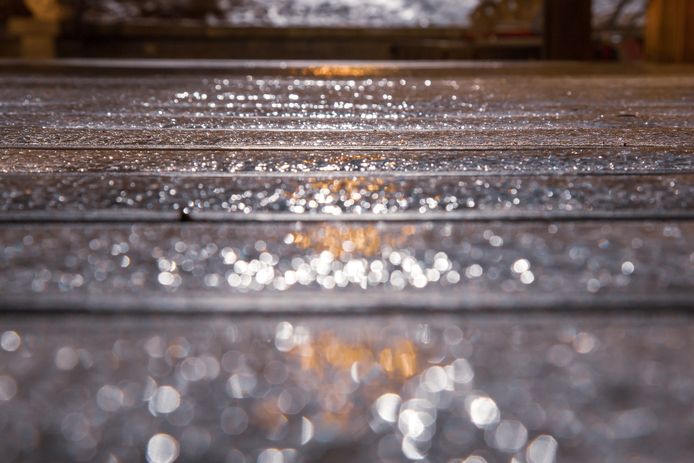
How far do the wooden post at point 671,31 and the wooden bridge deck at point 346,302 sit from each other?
5.19m

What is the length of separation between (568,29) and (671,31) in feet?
2.30

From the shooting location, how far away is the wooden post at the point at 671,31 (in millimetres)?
6406

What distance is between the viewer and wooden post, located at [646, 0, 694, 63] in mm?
6406

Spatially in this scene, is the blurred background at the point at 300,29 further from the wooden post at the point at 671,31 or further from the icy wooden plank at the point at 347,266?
the icy wooden plank at the point at 347,266

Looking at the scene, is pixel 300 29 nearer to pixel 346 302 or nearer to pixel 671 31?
pixel 671 31

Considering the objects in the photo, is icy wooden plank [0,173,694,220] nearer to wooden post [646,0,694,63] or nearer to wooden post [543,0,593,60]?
wooden post [543,0,593,60]

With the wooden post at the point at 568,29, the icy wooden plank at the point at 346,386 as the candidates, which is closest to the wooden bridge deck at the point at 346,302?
the icy wooden plank at the point at 346,386

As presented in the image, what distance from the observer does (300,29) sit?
10234mm

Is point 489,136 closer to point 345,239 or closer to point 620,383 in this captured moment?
point 345,239

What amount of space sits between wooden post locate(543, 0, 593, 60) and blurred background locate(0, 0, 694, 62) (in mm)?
1743

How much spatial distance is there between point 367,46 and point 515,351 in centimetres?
951

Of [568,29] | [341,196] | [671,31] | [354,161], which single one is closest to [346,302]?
[341,196]

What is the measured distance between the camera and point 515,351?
646 millimetres

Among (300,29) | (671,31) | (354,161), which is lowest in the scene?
(300,29)
